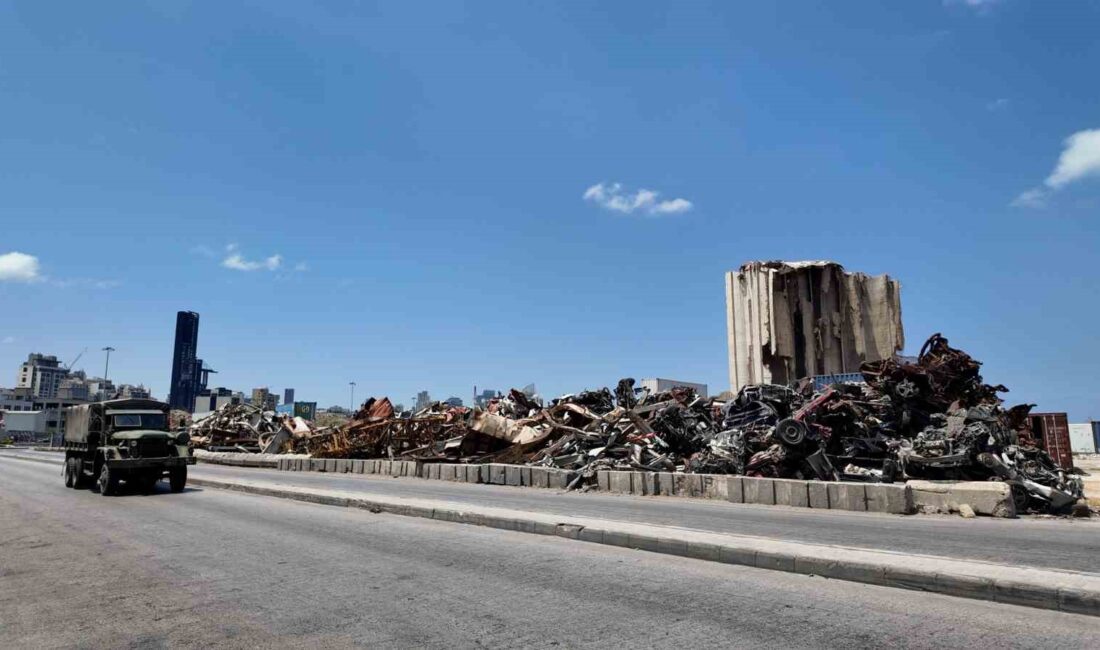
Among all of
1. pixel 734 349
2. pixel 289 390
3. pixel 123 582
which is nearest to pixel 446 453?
pixel 734 349

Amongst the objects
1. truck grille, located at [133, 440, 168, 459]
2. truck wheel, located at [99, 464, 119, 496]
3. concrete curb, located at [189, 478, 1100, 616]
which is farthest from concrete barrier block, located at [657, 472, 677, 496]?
truck wheel, located at [99, 464, 119, 496]

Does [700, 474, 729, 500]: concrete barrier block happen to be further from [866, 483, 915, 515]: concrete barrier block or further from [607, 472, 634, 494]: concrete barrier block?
[866, 483, 915, 515]: concrete barrier block

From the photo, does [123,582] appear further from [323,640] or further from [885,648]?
[885,648]

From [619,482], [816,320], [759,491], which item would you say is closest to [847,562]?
[759,491]

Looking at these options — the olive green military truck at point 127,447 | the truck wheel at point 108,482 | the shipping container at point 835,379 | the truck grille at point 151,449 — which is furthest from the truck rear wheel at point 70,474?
the shipping container at point 835,379

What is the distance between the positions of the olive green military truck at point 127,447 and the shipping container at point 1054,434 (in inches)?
1137

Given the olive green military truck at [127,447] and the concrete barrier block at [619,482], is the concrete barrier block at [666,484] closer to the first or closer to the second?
the concrete barrier block at [619,482]

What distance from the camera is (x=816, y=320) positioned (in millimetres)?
31031

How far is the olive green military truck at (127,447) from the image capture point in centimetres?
1936

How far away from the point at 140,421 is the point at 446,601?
18.2 m

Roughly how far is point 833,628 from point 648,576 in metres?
2.47

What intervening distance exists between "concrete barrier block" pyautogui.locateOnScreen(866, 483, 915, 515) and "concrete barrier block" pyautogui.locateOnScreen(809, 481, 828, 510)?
913mm

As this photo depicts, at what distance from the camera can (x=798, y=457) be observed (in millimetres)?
18250

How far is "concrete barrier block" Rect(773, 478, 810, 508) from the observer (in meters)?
15.1
